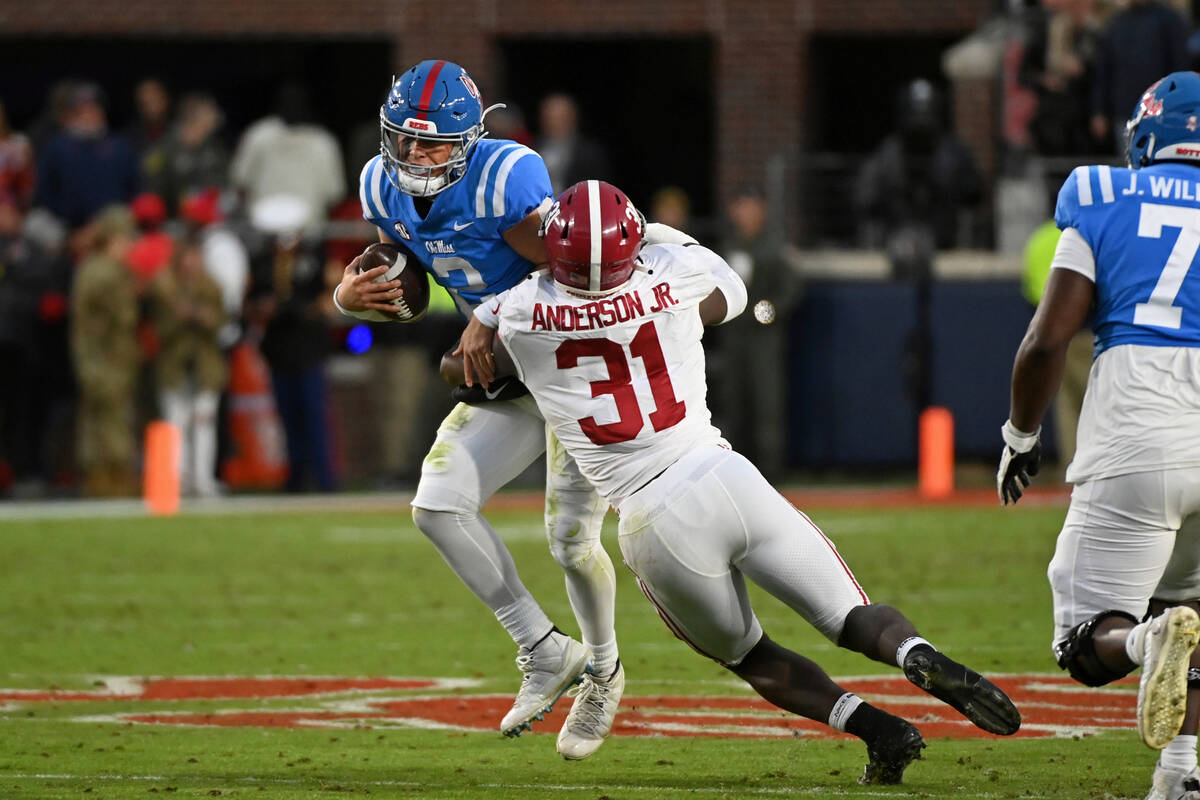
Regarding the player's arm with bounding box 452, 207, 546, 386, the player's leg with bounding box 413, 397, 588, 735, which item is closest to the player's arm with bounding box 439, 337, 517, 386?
the player's arm with bounding box 452, 207, 546, 386

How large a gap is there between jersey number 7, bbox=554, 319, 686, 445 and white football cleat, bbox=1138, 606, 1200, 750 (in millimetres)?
1313

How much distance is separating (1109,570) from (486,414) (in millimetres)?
1870

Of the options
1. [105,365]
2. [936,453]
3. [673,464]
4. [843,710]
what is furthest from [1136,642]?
[105,365]

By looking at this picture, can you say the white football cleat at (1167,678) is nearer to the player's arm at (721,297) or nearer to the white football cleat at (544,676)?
the player's arm at (721,297)

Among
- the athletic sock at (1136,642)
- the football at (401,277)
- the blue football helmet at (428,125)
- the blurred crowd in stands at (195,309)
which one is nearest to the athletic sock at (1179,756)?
the athletic sock at (1136,642)

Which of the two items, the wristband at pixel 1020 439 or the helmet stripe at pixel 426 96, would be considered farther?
the helmet stripe at pixel 426 96

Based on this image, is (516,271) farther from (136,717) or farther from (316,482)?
(316,482)

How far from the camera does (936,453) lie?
13.8 metres

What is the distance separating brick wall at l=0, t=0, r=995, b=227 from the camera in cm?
1694

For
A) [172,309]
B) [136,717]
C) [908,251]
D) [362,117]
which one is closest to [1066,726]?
[136,717]

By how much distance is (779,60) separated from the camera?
1694cm

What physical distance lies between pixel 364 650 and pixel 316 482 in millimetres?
7110

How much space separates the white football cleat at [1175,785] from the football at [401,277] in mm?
2311

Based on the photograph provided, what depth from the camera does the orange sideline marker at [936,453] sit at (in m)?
13.7
